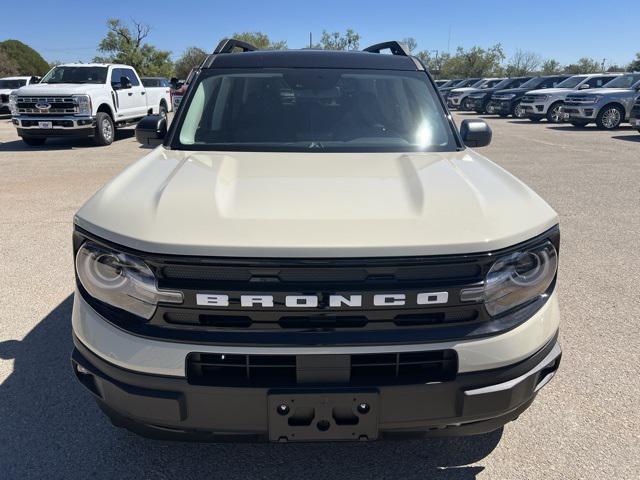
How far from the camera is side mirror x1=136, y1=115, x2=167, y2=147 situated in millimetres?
3693

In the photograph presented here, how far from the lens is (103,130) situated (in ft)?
44.0

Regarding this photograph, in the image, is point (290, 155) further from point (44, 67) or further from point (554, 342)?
point (44, 67)

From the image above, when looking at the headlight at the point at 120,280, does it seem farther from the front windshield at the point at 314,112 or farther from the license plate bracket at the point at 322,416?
the front windshield at the point at 314,112

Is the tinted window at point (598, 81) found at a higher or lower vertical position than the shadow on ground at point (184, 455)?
higher

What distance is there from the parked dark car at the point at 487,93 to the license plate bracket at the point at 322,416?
2562cm

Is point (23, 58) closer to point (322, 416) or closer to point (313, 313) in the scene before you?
point (313, 313)

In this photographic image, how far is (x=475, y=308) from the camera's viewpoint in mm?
1854

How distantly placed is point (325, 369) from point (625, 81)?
773 inches

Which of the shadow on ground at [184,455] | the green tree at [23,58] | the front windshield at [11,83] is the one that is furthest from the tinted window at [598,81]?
the green tree at [23,58]

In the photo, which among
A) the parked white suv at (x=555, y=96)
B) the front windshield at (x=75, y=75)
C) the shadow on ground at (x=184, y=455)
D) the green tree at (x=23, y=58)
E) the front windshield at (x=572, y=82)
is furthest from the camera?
the green tree at (x=23, y=58)

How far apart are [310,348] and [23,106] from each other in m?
13.1

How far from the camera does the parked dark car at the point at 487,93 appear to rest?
2520 cm

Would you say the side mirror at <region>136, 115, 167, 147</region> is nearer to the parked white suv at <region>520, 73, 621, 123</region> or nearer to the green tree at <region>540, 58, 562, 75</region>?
the parked white suv at <region>520, 73, 621, 123</region>

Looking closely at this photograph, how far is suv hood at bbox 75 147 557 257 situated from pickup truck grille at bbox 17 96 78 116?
1127 cm
